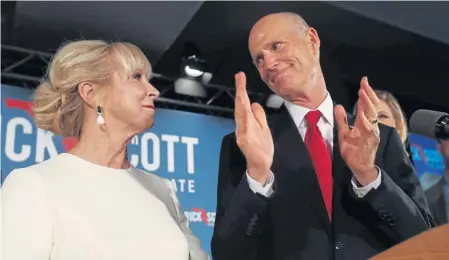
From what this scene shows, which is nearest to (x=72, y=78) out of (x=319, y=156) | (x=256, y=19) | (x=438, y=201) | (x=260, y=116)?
(x=260, y=116)

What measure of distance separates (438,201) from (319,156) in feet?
2.01

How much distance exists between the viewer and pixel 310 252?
106 cm

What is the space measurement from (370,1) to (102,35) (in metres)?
1.65

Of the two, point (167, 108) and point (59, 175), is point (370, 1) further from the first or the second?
point (59, 175)

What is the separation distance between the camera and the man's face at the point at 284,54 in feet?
3.78

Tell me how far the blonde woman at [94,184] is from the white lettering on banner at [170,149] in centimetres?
191

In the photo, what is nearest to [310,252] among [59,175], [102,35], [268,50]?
[268,50]

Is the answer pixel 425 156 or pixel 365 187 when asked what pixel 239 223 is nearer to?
pixel 365 187

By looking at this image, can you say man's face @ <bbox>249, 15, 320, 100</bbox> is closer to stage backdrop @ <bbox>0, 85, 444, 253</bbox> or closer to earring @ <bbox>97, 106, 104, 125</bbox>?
earring @ <bbox>97, 106, 104, 125</bbox>

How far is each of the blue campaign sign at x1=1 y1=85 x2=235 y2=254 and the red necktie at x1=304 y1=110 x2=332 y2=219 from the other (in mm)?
1956

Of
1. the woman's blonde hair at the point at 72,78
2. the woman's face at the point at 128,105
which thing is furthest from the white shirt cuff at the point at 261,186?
the woman's blonde hair at the point at 72,78

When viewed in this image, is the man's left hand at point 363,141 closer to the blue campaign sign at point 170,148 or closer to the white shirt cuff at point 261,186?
the white shirt cuff at point 261,186

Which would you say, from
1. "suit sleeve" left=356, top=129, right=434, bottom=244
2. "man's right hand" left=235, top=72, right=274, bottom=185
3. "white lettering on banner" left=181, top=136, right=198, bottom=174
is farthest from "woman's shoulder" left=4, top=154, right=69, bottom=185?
"white lettering on banner" left=181, top=136, right=198, bottom=174

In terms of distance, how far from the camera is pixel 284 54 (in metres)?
1.16
